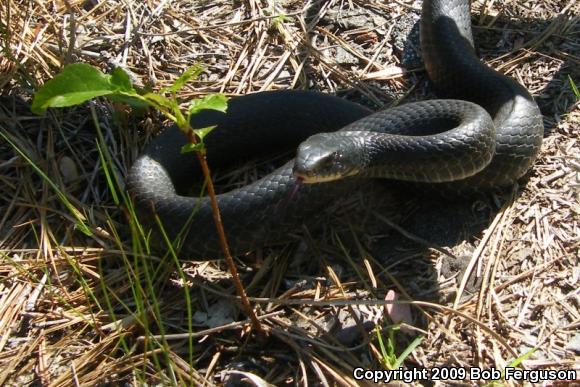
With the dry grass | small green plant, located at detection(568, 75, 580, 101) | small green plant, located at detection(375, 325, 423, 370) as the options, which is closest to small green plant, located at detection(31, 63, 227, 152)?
the dry grass

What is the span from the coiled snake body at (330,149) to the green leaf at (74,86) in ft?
3.88

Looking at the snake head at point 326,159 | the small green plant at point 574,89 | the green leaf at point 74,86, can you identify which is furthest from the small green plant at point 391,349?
the small green plant at point 574,89

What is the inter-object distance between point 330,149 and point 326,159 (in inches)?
2.8

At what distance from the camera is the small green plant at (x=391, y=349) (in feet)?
10.2

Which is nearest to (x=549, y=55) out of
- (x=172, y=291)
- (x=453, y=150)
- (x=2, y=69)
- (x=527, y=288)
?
(x=453, y=150)

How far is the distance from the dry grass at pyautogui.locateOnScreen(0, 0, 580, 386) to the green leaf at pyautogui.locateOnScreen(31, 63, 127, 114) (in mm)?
752

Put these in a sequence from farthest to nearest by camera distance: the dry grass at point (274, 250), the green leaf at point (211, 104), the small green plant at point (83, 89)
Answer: the dry grass at point (274, 250)
the green leaf at point (211, 104)
the small green plant at point (83, 89)

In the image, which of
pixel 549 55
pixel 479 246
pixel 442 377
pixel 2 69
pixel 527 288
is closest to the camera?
pixel 442 377

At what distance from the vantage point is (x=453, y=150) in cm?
369

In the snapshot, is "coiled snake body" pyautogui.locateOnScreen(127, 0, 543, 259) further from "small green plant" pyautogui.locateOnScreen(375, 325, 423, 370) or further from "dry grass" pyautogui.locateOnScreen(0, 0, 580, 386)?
"small green plant" pyautogui.locateOnScreen(375, 325, 423, 370)

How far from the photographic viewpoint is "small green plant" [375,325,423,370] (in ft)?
10.2

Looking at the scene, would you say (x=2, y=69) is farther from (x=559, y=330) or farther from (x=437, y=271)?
(x=559, y=330)

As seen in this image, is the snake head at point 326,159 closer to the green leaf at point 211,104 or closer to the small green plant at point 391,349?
the small green plant at point 391,349

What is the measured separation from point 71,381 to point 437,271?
1940mm
